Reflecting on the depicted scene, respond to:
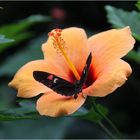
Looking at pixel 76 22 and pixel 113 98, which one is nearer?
pixel 113 98

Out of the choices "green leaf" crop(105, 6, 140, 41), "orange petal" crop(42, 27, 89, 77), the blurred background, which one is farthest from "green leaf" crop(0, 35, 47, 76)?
"orange petal" crop(42, 27, 89, 77)

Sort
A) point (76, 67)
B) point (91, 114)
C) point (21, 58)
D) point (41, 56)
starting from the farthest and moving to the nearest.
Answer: point (21, 58) → point (41, 56) → point (76, 67) → point (91, 114)

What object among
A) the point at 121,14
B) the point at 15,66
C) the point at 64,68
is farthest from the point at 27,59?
the point at 64,68

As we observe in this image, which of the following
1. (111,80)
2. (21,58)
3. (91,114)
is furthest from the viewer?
(21,58)

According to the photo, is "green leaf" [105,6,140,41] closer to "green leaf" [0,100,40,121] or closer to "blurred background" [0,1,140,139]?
"blurred background" [0,1,140,139]

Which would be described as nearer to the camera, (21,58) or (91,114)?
(91,114)

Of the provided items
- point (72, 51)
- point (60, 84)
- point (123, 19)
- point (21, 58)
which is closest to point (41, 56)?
point (21, 58)

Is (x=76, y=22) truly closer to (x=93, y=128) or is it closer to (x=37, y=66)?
(x=93, y=128)

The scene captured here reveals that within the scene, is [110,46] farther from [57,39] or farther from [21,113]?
[21,113]
